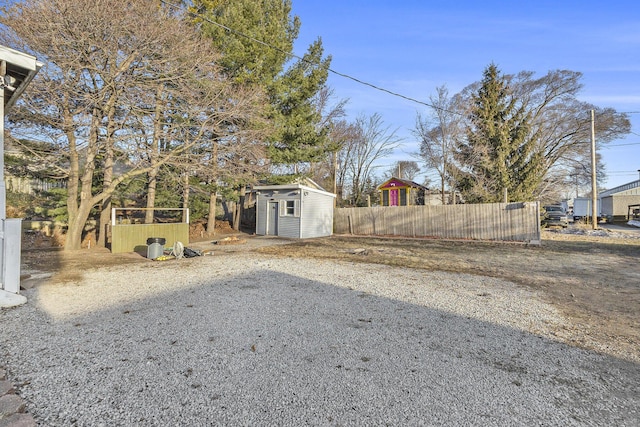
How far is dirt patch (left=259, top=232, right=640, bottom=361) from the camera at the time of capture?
11.0 feet

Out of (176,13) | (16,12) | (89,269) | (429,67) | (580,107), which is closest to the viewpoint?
(89,269)

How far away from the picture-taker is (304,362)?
8.70 feet

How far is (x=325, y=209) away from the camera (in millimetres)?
16953

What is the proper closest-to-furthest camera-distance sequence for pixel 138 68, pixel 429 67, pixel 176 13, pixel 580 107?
pixel 138 68, pixel 176 13, pixel 429 67, pixel 580 107

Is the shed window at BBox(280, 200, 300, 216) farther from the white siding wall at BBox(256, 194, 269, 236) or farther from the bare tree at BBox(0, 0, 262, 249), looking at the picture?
the bare tree at BBox(0, 0, 262, 249)

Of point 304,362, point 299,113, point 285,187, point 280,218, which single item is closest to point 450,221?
point 285,187

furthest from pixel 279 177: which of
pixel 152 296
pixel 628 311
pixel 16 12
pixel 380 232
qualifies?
pixel 628 311

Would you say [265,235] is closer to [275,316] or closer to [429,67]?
[429,67]

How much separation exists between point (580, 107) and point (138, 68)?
82.8ft

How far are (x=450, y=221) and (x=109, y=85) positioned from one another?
13.7 meters

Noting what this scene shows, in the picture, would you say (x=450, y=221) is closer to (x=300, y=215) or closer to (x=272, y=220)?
(x=300, y=215)

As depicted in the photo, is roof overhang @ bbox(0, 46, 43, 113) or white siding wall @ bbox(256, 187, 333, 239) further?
white siding wall @ bbox(256, 187, 333, 239)

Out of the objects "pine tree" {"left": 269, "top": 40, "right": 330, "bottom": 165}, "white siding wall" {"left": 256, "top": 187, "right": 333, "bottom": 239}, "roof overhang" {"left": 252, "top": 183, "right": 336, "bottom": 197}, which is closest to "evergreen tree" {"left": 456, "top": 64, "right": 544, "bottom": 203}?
"white siding wall" {"left": 256, "top": 187, "right": 333, "bottom": 239}

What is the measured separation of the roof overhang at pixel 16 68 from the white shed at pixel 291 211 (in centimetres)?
1023
